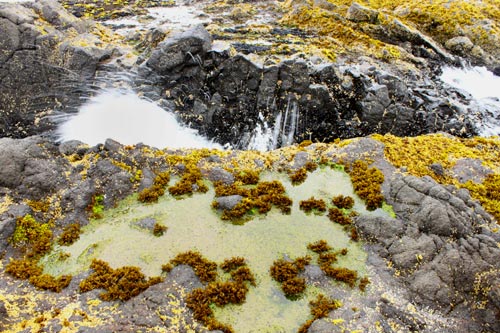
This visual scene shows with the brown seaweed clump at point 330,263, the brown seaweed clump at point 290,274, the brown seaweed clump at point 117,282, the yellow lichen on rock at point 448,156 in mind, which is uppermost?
the yellow lichen on rock at point 448,156

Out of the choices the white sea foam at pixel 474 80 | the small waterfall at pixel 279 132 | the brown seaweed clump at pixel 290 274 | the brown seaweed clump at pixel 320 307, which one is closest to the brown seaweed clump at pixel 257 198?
the brown seaweed clump at pixel 290 274

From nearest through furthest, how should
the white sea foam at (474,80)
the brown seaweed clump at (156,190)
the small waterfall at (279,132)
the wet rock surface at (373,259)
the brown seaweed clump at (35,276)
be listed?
the wet rock surface at (373,259), the brown seaweed clump at (35,276), the brown seaweed clump at (156,190), the small waterfall at (279,132), the white sea foam at (474,80)

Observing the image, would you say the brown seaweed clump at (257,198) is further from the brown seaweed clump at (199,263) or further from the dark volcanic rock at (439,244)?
the dark volcanic rock at (439,244)

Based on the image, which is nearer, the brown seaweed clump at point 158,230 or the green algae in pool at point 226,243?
the green algae in pool at point 226,243

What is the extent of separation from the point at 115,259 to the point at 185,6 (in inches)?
1178

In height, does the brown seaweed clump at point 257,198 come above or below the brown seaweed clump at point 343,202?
below

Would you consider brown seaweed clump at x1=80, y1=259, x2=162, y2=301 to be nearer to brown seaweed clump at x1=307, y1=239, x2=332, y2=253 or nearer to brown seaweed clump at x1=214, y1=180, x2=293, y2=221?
brown seaweed clump at x1=214, y1=180, x2=293, y2=221

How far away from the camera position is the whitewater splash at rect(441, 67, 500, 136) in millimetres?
24625

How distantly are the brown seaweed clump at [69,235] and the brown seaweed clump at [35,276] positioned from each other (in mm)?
1262

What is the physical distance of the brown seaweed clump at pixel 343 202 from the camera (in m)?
15.7

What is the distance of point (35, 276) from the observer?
41.3 ft

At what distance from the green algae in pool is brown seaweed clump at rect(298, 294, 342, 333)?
222 mm

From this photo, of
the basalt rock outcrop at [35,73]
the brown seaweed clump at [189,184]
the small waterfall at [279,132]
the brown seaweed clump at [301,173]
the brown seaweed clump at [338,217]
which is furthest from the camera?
the basalt rock outcrop at [35,73]

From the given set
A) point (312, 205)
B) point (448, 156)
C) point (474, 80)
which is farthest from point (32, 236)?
point (474, 80)
